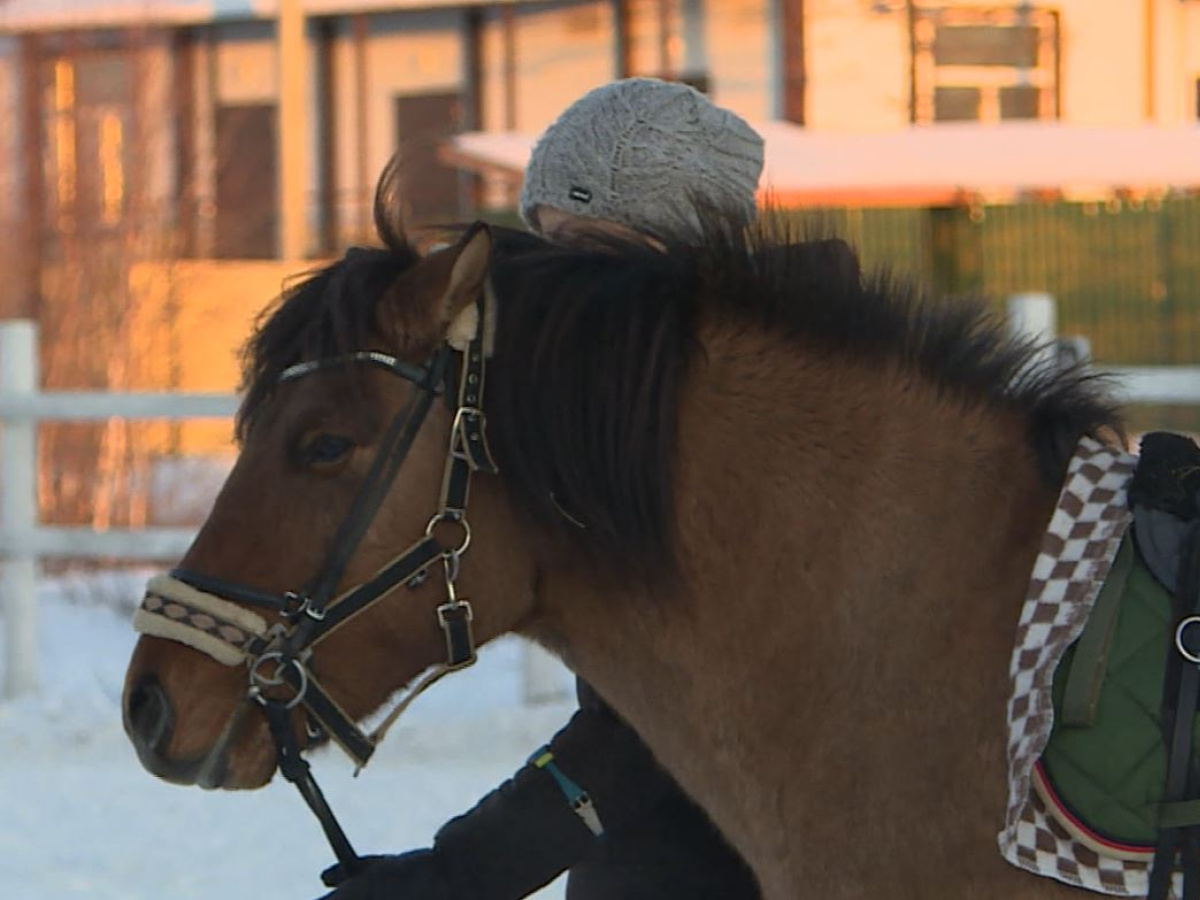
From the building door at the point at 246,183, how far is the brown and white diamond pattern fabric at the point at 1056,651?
510 inches

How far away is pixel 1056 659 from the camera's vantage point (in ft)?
6.14

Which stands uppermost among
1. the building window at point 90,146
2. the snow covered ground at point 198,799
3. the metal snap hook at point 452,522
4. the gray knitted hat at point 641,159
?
the building window at point 90,146

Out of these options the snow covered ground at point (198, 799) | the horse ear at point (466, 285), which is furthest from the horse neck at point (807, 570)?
the snow covered ground at point (198, 799)

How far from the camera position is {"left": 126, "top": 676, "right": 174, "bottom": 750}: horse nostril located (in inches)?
81.8

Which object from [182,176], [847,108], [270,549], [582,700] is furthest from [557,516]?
[847,108]

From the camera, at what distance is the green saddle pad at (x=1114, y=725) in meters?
1.83

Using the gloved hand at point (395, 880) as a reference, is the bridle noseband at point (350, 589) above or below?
above

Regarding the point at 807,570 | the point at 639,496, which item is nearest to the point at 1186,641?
the point at 807,570

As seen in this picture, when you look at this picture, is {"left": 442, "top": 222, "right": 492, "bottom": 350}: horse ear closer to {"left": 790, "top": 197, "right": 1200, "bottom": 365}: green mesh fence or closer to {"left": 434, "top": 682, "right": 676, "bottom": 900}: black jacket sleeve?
{"left": 434, "top": 682, "right": 676, "bottom": 900}: black jacket sleeve

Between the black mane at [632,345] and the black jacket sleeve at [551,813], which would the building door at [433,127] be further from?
the black mane at [632,345]

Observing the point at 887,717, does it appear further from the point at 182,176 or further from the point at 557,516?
the point at 182,176

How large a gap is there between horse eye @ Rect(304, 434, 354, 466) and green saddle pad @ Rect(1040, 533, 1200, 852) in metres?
0.84

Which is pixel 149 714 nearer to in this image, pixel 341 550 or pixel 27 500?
pixel 341 550

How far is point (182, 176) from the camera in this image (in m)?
13.2
